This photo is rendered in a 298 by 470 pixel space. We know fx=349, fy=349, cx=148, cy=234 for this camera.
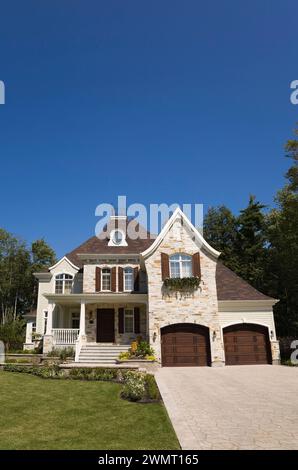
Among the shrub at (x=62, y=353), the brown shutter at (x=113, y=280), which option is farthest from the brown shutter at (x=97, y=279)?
the shrub at (x=62, y=353)

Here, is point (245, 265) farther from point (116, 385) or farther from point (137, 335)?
point (116, 385)

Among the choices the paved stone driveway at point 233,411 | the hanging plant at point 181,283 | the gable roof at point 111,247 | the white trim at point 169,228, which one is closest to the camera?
the paved stone driveway at point 233,411

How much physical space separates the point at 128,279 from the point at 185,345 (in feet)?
20.6

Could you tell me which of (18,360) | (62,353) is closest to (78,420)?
(18,360)

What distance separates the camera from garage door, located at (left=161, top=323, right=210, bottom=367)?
807 inches

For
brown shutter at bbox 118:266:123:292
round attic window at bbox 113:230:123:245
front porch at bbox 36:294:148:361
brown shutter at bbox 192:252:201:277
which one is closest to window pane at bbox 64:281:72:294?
front porch at bbox 36:294:148:361

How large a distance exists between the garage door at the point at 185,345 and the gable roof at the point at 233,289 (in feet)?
9.29

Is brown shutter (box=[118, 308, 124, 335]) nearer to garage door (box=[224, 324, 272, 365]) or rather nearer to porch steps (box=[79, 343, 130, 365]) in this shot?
porch steps (box=[79, 343, 130, 365])

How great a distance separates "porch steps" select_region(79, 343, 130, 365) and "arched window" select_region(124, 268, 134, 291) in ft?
13.4

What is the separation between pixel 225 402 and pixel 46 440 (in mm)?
5239

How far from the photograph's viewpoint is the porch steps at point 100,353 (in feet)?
64.2

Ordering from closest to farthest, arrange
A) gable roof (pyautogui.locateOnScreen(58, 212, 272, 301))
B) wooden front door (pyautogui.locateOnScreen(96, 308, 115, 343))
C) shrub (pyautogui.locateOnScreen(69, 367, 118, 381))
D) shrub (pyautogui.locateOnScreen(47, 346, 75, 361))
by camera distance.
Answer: shrub (pyautogui.locateOnScreen(69, 367, 118, 381)) < shrub (pyautogui.locateOnScreen(47, 346, 75, 361)) < gable roof (pyautogui.locateOnScreen(58, 212, 272, 301)) < wooden front door (pyautogui.locateOnScreen(96, 308, 115, 343))

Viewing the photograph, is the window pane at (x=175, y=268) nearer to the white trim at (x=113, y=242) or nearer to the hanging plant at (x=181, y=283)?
the hanging plant at (x=181, y=283)
